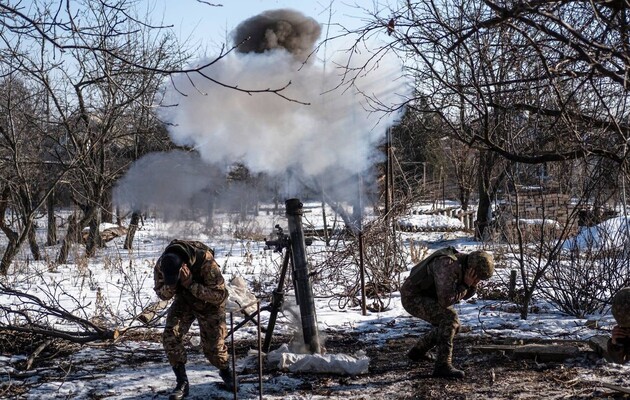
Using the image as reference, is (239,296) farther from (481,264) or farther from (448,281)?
(481,264)

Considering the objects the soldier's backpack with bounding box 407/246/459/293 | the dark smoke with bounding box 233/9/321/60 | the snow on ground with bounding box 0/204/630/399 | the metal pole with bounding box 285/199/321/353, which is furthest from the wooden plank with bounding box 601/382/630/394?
the dark smoke with bounding box 233/9/321/60

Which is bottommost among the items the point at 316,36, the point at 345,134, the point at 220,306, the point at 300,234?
the point at 220,306

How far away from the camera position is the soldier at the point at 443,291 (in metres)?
6.06

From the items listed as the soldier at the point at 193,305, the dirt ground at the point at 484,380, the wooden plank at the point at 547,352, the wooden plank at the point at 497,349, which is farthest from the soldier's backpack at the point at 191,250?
the wooden plank at the point at 547,352

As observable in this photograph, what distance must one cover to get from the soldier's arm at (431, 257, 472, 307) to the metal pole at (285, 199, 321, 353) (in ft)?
4.25

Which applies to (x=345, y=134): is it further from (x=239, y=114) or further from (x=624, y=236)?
(x=624, y=236)

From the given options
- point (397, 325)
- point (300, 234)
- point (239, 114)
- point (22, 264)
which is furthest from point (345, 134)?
point (22, 264)

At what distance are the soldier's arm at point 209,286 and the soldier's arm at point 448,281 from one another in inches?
76.1

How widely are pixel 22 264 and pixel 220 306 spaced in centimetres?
827

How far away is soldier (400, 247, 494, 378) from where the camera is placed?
6059 millimetres

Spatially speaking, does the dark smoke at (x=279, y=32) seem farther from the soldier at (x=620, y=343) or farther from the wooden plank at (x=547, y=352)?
the soldier at (x=620, y=343)

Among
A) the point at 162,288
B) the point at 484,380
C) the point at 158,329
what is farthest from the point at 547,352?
the point at 158,329

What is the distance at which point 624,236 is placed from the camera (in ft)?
28.6

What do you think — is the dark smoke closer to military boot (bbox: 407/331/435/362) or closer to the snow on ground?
the snow on ground
